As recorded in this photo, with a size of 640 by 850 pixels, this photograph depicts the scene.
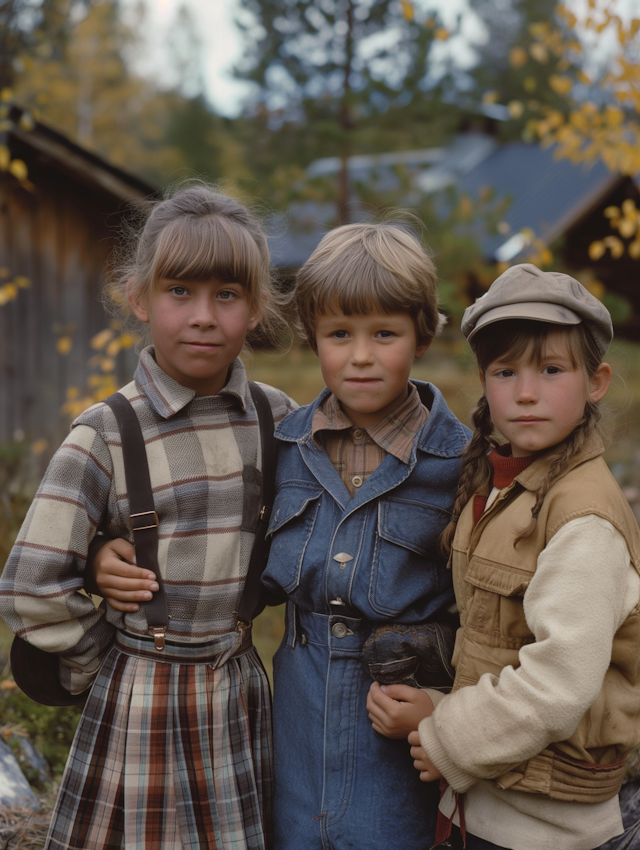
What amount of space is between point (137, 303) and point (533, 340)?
3.50 ft

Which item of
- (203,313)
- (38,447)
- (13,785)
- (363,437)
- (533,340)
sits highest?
(203,313)

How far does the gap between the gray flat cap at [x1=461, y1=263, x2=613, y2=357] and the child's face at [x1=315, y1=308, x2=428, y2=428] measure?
0.75 feet

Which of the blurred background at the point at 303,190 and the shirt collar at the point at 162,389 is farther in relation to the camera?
the blurred background at the point at 303,190

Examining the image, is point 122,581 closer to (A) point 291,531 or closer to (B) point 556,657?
(A) point 291,531

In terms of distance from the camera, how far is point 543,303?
1.67 meters

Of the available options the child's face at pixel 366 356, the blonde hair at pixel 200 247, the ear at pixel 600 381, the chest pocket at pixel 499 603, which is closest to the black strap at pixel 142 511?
the blonde hair at pixel 200 247

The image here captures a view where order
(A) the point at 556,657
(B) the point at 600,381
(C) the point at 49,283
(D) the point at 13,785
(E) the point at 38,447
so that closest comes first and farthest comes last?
(A) the point at 556,657 → (B) the point at 600,381 → (D) the point at 13,785 → (E) the point at 38,447 → (C) the point at 49,283

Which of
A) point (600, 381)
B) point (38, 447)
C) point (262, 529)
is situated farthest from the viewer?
point (38, 447)

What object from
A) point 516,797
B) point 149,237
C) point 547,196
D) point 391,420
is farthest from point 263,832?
point 547,196

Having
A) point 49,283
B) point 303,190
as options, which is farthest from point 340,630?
point 303,190

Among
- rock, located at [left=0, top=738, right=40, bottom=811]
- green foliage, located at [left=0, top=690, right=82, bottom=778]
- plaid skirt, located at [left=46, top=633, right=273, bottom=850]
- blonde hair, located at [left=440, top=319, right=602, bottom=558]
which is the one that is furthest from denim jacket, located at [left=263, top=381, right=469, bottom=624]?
green foliage, located at [left=0, top=690, right=82, bottom=778]

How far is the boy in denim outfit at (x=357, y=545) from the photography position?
185cm

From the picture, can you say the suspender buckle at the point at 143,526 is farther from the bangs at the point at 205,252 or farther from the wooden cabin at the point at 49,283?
the wooden cabin at the point at 49,283

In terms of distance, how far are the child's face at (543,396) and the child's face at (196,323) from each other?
2.35 ft
